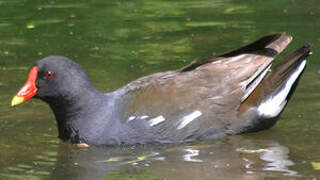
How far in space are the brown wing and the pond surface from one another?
254mm

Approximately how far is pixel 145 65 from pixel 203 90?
2.35 meters

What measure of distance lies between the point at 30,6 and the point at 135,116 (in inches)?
253

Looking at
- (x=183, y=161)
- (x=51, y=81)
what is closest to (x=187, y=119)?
(x=183, y=161)

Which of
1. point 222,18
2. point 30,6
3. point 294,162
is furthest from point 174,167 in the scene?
point 30,6

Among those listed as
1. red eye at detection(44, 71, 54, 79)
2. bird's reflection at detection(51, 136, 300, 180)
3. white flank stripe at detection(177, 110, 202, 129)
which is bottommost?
bird's reflection at detection(51, 136, 300, 180)

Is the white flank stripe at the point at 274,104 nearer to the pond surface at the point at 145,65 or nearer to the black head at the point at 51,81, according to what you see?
the pond surface at the point at 145,65

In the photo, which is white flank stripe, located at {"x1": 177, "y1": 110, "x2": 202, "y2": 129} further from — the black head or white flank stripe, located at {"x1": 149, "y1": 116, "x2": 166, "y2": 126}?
the black head

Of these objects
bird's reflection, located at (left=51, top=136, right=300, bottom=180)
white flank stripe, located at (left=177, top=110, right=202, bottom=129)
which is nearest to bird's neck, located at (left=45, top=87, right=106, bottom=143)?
bird's reflection, located at (left=51, top=136, right=300, bottom=180)

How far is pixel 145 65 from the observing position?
10406mm

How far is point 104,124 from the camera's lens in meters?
8.02

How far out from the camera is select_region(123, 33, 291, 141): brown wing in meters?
7.99

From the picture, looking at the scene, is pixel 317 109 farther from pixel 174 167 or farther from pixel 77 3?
pixel 77 3

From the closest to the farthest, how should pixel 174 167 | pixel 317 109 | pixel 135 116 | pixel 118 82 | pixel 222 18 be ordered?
pixel 174 167, pixel 135 116, pixel 317 109, pixel 118 82, pixel 222 18

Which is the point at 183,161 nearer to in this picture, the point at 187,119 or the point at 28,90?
the point at 187,119
